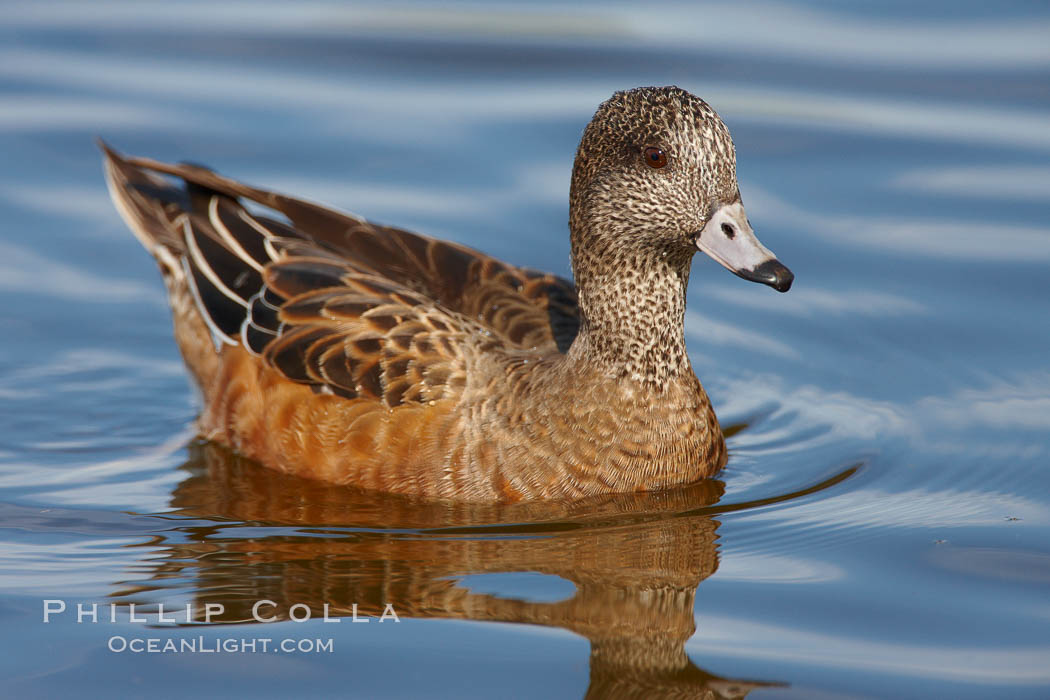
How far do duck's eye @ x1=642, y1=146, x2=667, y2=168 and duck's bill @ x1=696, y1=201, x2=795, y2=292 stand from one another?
33 cm

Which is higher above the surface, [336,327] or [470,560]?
[336,327]

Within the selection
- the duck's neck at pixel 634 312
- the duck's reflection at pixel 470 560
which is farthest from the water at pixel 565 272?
the duck's neck at pixel 634 312

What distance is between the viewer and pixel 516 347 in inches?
310

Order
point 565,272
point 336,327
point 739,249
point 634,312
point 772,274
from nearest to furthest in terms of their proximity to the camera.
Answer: point 772,274, point 739,249, point 634,312, point 336,327, point 565,272

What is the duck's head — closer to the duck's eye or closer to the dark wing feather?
the duck's eye

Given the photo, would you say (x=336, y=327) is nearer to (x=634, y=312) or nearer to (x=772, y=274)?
(x=634, y=312)

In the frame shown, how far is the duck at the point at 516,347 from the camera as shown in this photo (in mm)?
6895

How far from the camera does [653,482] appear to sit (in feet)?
24.0

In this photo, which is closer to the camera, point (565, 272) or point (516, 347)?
point (516, 347)

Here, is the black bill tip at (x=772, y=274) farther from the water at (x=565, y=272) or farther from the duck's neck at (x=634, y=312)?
the water at (x=565, y=272)

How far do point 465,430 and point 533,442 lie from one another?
1.06 ft

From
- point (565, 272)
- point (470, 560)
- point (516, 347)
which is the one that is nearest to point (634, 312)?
point (516, 347)

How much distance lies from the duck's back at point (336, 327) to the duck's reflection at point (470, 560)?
0.25 meters

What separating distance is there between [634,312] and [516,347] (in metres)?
0.83
